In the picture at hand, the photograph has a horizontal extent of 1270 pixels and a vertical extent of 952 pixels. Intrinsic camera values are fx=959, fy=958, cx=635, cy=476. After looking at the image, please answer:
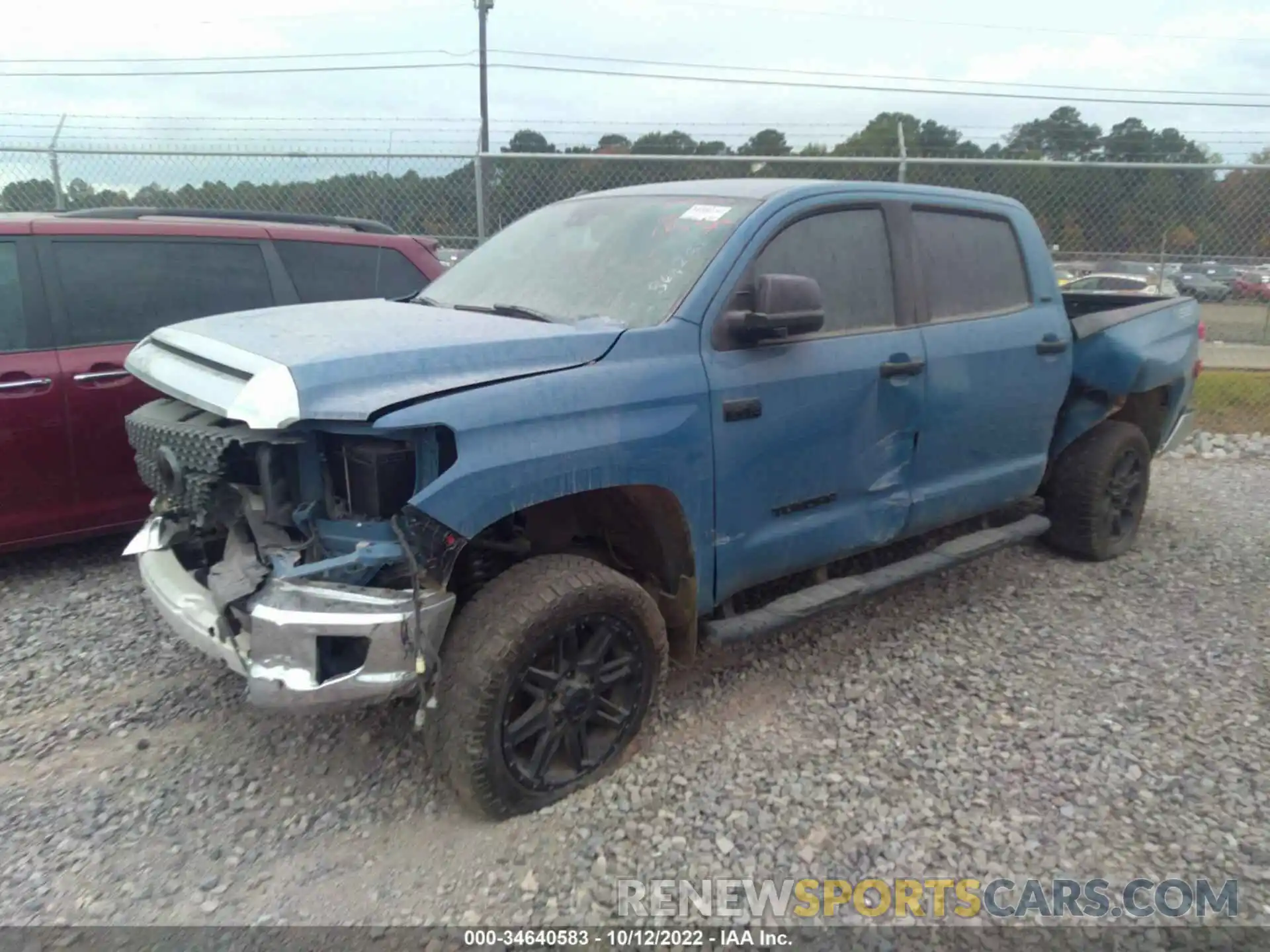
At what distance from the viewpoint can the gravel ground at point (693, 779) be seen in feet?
9.03

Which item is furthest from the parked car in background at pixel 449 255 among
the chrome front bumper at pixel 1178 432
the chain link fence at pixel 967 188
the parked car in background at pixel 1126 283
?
the parked car in background at pixel 1126 283

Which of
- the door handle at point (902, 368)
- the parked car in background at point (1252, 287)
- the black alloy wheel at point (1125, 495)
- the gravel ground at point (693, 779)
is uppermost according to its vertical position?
the door handle at point (902, 368)

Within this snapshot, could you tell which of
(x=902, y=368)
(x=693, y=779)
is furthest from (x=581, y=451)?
(x=902, y=368)

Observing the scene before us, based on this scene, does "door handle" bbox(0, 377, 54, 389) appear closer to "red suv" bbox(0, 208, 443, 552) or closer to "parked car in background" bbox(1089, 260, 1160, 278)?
"red suv" bbox(0, 208, 443, 552)

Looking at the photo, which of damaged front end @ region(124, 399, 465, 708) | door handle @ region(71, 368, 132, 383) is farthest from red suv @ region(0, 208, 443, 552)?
damaged front end @ region(124, 399, 465, 708)

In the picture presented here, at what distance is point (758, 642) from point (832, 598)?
61 centimetres

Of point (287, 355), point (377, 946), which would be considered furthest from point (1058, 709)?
point (287, 355)

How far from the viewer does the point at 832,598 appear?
148 inches

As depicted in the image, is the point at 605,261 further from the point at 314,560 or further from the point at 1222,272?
the point at 1222,272

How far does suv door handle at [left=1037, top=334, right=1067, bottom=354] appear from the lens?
4.62 meters

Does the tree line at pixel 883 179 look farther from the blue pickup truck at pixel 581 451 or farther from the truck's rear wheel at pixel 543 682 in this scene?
the truck's rear wheel at pixel 543 682

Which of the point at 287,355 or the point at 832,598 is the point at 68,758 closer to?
the point at 287,355

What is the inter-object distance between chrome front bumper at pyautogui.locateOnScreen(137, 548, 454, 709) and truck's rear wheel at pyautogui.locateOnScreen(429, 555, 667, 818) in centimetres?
18

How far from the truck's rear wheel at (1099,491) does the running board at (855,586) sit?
402mm
